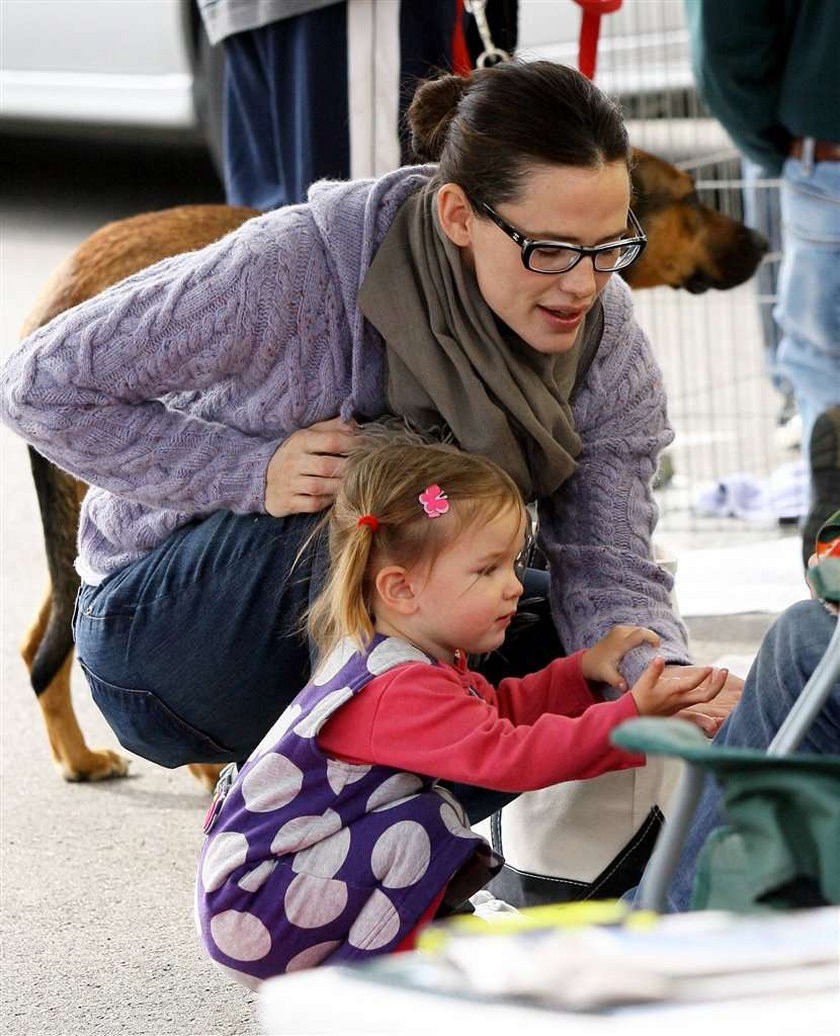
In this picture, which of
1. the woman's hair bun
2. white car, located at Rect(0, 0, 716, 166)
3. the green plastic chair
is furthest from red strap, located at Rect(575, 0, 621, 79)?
white car, located at Rect(0, 0, 716, 166)

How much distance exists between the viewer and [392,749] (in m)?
1.87

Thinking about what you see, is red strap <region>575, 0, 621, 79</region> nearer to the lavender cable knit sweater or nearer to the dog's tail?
the lavender cable knit sweater

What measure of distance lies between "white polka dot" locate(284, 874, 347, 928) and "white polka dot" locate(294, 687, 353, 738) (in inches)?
6.6

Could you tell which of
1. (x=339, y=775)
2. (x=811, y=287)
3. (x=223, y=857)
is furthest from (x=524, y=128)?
(x=811, y=287)

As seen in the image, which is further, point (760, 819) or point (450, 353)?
point (450, 353)

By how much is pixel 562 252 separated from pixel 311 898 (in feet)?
2.71

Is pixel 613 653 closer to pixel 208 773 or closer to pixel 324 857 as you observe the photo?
pixel 324 857

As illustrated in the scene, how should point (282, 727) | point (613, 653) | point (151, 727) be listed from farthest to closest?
1. point (151, 727)
2. point (613, 653)
3. point (282, 727)

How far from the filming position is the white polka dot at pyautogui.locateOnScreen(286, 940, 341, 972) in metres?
1.92

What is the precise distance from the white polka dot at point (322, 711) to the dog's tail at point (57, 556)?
1253 mm

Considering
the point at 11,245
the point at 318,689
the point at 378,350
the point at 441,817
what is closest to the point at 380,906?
the point at 441,817

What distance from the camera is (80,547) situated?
2445 mm

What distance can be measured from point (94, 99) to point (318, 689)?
19.8 ft

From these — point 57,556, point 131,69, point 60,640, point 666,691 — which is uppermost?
A: point 666,691
